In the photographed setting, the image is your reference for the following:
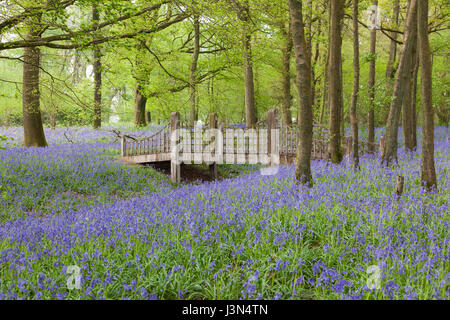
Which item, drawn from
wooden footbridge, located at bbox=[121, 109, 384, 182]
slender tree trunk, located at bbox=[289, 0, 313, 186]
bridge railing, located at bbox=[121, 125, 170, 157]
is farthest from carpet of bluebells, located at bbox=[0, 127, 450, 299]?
bridge railing, located at bbox=[121, 125, 170, 157]

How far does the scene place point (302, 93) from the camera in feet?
23.3

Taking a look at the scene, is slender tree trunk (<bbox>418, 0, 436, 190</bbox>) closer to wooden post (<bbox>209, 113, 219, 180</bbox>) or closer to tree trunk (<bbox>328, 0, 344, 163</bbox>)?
tree trunk (<bbox>328, 0, 344, 163</bbox>)

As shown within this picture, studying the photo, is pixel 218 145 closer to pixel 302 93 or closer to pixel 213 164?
pixel 213 164

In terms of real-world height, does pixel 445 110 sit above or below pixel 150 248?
above

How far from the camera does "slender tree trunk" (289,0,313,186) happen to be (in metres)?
6.95

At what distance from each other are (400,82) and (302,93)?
443 centimetres

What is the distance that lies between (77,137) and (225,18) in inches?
519

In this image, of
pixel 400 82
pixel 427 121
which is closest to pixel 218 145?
pixel 400 82

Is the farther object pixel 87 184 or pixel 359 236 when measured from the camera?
pixel 87 184

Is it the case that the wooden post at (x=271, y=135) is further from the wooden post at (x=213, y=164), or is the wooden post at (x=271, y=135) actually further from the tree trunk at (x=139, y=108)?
the tree trunk at (x=139, y=108)

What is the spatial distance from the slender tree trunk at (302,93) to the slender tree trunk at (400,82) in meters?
4.10

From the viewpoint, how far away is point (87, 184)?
10.9m
